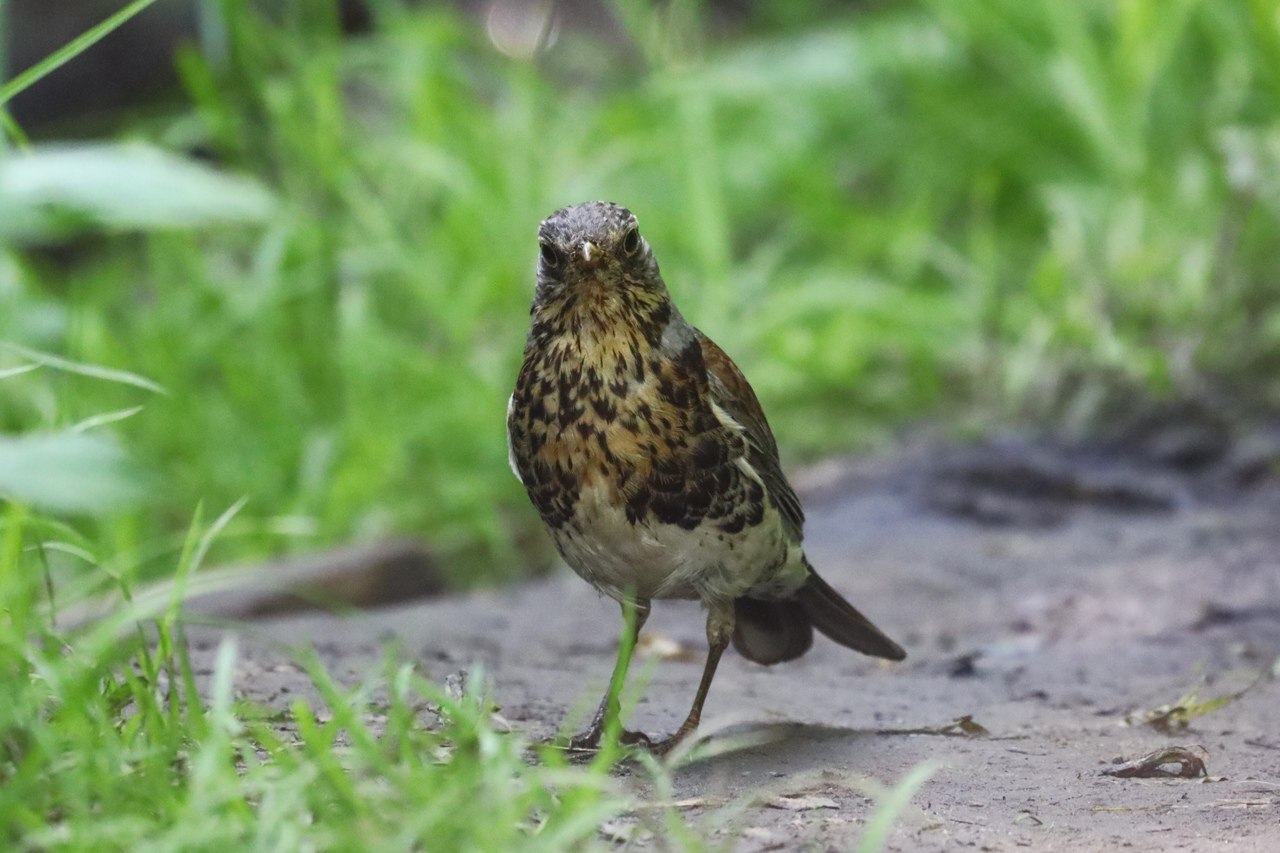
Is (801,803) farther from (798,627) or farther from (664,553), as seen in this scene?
(798,627)

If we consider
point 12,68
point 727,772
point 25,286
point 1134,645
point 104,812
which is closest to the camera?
point 104,812

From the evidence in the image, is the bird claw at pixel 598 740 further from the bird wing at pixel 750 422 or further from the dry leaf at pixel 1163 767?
the dry leaf at pixel 1163 767

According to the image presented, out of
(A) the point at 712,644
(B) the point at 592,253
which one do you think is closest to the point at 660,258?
(A) the point at 712,644

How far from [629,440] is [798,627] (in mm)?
838

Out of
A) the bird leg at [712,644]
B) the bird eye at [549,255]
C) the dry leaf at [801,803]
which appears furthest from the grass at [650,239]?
the dry leaf at [801,803]

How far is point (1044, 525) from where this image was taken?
5051 mm

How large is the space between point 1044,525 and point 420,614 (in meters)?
2.02

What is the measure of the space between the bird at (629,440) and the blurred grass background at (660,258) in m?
1.81

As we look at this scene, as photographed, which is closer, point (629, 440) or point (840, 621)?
point (629, 440)

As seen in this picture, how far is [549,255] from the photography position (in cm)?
280

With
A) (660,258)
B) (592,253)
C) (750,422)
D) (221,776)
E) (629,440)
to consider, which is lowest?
(221,776)

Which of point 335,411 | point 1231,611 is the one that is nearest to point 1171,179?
point 1231,611

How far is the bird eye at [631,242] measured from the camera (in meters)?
2.78

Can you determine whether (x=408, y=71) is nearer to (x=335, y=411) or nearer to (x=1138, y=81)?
(x=335, y=411)
